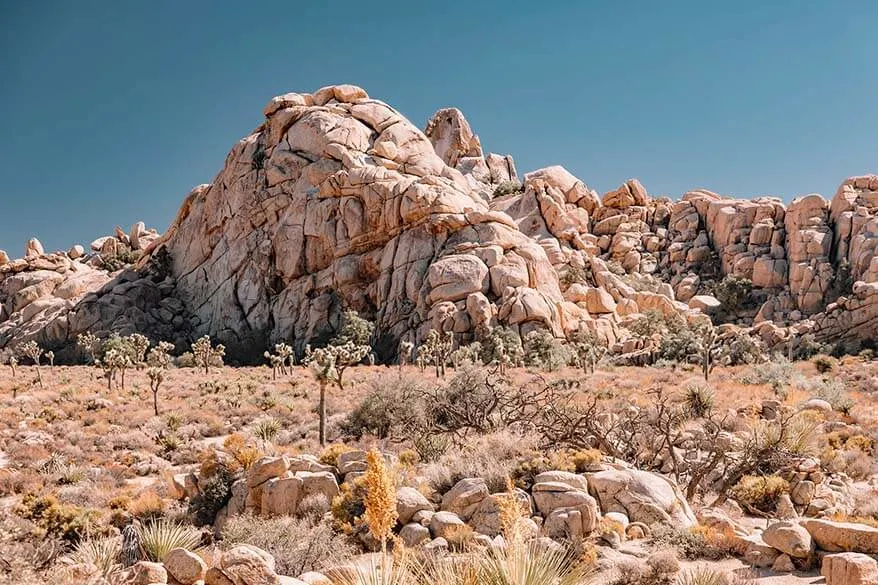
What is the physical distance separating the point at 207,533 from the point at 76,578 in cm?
470

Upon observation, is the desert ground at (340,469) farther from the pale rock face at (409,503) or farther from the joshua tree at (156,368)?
the joshua tree at (156,368)

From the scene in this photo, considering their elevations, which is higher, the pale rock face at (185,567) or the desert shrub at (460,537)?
the pale rock face at (185,567)

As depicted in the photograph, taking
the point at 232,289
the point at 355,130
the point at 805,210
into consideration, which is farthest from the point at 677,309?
the point at 232,289

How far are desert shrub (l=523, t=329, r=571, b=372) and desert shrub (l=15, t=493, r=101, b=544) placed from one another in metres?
31.6

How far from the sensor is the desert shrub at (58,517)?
1152 centimetres

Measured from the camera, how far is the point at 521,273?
163ft

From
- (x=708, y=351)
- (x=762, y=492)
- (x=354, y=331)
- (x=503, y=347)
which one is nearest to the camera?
(x=762, y=492)

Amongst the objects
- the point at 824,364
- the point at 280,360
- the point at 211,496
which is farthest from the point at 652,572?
the point at 280,360

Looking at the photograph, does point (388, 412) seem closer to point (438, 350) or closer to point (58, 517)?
point (58, 517)

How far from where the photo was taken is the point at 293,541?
8.70 metres

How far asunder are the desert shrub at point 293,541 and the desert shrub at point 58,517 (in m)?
4.20

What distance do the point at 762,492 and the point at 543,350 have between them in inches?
1254

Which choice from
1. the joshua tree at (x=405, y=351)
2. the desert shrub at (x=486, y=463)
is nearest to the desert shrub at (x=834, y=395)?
the desert shrub at (x=486, y=463)

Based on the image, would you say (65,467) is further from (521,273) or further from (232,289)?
(232,289)
